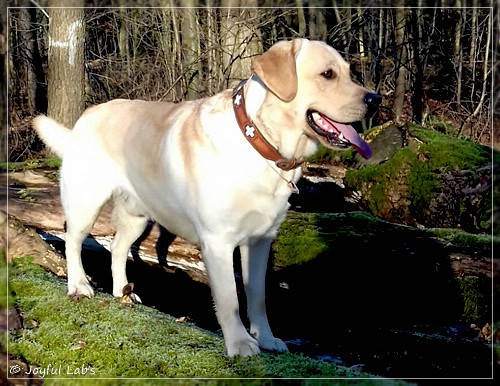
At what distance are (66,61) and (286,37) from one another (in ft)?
6.55

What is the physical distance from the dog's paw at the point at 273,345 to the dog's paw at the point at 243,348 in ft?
1.07

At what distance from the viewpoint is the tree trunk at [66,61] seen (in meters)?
5.39

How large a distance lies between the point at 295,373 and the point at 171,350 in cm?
68

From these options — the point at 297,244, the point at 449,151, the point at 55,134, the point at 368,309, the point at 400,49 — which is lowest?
the point at 368,309

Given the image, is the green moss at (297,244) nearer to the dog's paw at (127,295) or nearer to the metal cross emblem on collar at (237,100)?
the dog's paw at (127,295)

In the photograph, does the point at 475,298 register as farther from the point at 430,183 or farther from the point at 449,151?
the point at 449,151

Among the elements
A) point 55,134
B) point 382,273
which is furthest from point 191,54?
point 382,273

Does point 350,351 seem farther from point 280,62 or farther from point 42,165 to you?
point 42,165

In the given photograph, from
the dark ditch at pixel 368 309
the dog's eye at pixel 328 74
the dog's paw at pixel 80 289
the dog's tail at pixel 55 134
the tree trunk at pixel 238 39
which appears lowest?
the dark ditch at pixel 368 309

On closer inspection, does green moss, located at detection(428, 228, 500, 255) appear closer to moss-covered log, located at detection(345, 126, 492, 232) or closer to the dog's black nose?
moss-covered log, located at detection(345, 126, 492, 232)

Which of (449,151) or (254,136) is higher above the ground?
(254,136)

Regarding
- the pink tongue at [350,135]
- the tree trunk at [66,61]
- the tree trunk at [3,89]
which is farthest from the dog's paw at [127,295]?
the pink tongue at [350,135]

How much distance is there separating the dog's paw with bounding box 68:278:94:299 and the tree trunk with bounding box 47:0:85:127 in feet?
6.11

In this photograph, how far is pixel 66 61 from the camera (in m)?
5.45
